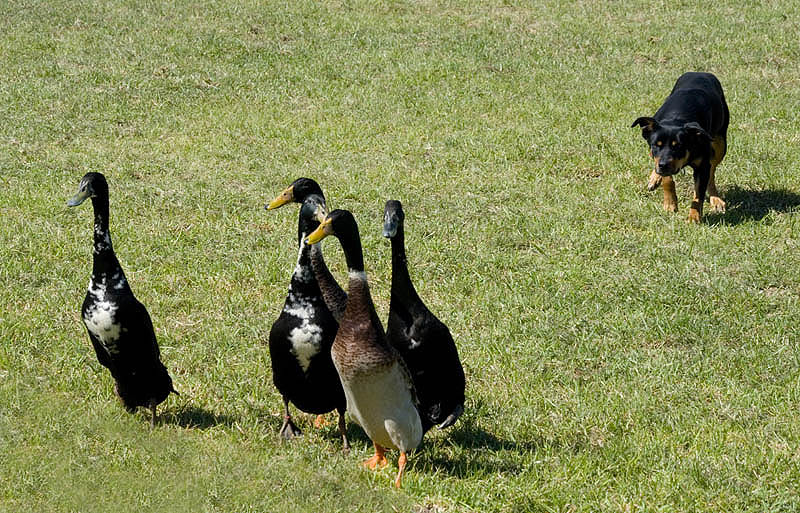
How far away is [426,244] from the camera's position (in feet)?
26.4

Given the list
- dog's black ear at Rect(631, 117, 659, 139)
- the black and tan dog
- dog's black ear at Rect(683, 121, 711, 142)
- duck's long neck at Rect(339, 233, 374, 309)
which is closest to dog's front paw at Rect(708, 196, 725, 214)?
the black and tan dog

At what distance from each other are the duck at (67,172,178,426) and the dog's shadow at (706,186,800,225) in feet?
17.9

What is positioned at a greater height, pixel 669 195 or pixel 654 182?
pixel 654 182

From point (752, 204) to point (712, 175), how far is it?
0.45 meters

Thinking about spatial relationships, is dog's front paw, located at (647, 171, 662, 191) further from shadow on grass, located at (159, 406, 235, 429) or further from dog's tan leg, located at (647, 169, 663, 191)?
shadow on grass, located at (159, 406, 235, 429)

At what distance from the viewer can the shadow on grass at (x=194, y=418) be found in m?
5.26

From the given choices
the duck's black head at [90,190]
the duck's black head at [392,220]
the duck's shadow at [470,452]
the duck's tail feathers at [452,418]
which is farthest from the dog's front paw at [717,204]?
the duck's black head at [90,190]

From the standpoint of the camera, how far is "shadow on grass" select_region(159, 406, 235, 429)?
17.3 feet

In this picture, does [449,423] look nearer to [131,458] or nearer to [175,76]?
[131,458]

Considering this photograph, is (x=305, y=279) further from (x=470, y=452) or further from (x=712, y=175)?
(x=712, y=175)

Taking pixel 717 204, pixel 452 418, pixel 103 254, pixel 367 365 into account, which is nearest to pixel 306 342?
pixel 367 365

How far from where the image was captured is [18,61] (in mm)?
13523

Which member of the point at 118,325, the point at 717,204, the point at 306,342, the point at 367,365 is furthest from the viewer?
the point at 717,204

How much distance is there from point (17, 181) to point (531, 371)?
5.82 metres
